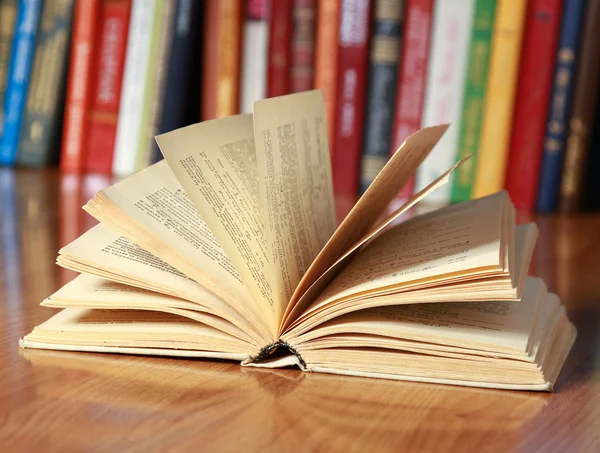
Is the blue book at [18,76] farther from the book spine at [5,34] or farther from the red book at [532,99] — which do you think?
the red book at [532,99]

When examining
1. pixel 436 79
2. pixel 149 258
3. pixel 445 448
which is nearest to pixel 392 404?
pixel 445 448

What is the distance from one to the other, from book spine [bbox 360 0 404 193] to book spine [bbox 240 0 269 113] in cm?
18

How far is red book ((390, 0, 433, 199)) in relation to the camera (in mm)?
1505

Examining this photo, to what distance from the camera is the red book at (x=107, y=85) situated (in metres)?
1.67

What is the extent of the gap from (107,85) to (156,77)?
0.10 meters

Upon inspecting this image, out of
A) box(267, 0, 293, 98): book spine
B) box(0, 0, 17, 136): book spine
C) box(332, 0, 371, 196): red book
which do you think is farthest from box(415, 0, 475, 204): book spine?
box(0, 0, 17, 136): book spine

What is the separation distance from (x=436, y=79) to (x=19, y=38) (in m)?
0.76

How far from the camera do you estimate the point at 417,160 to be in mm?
800

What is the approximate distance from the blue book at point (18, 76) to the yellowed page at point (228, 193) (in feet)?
3.65

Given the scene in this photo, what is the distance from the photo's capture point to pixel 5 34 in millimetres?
1739

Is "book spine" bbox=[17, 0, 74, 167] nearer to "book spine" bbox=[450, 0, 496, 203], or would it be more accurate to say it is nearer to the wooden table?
"book spine" bbox=[450, 0, 496, 203]

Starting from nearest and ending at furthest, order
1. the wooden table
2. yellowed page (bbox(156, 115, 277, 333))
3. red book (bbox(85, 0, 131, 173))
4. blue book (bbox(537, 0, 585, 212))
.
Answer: the wooden table < yellowed page (bbox(156, 115, 277, 333)) < blue book (bbox(537, 0, 585, 212)) < red book (bbox(85, 0, 131, 173))

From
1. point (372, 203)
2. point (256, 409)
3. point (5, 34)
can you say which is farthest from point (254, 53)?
point (256, 409)

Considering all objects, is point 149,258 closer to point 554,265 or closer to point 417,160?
point 417,160
